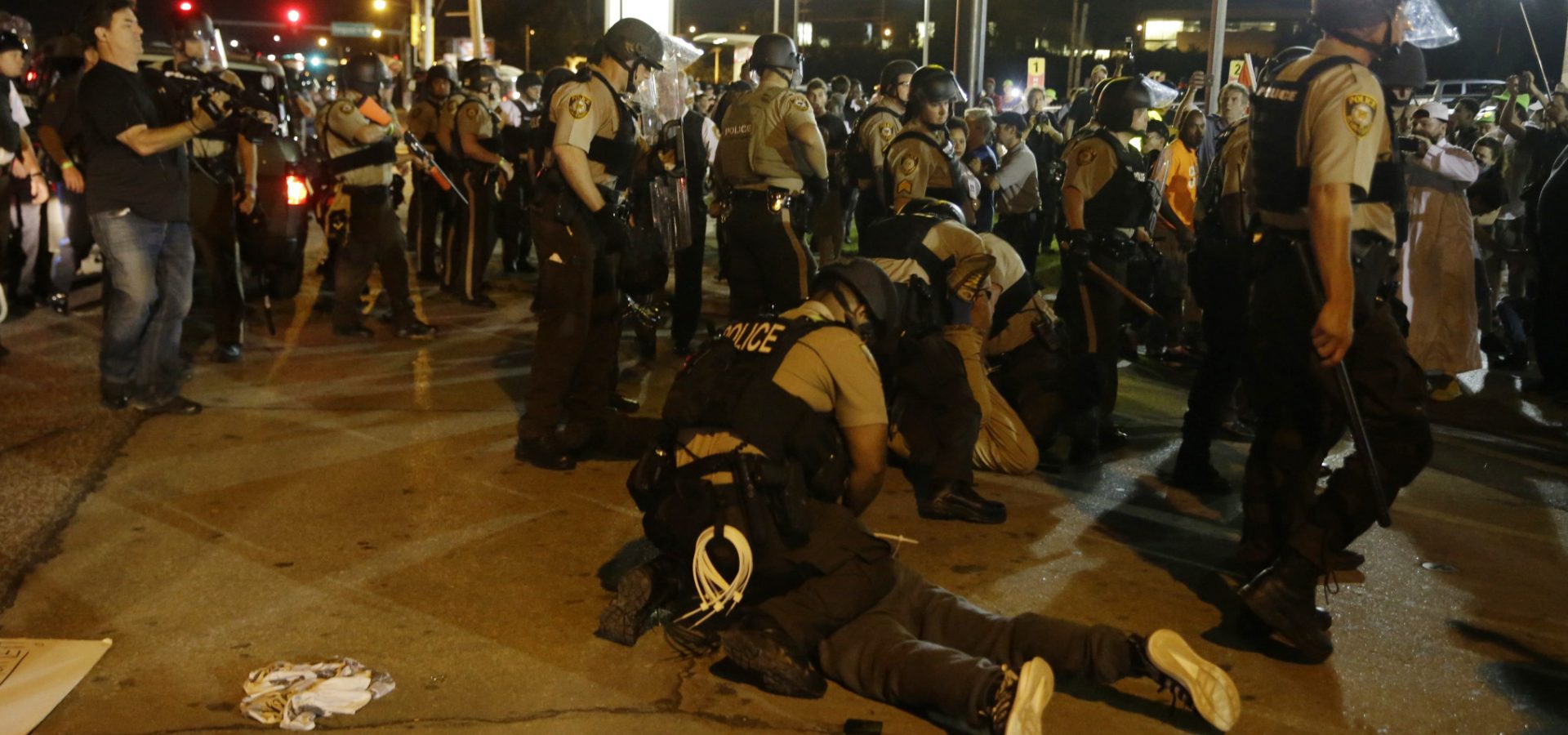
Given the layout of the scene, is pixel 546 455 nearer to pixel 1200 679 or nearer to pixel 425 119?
pixel 1200 679

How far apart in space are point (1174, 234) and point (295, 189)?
5.79 metres

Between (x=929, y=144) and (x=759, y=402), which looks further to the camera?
(x=929, y=144)

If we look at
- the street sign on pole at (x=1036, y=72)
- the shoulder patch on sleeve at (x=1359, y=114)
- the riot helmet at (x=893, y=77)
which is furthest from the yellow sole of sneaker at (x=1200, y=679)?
the street sign on pole at (x=1036, y=72)

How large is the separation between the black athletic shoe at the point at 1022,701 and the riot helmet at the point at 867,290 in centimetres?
120

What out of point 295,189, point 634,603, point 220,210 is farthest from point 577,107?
point 295,189

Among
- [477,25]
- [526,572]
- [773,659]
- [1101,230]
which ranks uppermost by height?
[477,25]

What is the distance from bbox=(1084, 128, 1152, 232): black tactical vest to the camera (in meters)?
6.52

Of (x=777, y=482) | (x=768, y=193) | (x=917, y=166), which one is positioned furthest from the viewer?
(x=917, y=166)

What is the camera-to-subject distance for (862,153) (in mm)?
9195

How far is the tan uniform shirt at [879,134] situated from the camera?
8.99 meters

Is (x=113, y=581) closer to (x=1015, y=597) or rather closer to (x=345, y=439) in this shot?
(x=345, y=439)

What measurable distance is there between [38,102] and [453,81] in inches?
117

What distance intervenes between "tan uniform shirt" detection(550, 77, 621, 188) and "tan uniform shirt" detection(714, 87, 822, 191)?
4.44 feet

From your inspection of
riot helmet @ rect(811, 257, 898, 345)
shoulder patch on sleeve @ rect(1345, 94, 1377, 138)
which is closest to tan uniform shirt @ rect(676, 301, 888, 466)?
riot helmet @ rect(811, 257, 898, 345)
